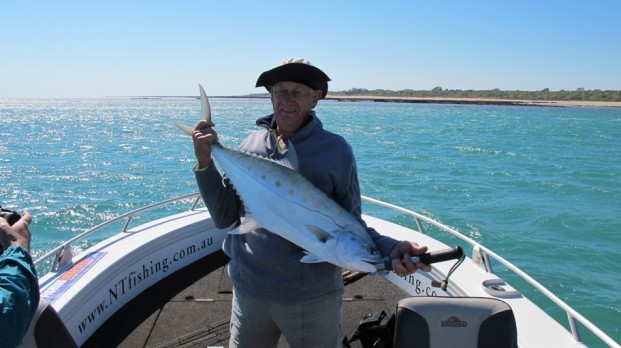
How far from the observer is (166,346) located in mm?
3615

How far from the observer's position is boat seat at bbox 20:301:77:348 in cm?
192

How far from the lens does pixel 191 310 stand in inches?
165

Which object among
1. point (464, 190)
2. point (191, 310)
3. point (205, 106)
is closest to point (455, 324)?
point (205, 106)

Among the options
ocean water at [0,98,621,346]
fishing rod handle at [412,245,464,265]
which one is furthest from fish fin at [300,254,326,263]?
ocean water at [0,98,621,346]

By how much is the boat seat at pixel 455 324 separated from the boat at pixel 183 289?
0.53 m

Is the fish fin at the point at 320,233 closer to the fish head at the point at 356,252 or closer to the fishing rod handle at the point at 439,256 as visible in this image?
the fish head at the point at 356,252

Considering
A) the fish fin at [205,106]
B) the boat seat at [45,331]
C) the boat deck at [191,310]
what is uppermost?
the fish fin at [205,106]

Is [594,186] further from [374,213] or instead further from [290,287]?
[290,287]

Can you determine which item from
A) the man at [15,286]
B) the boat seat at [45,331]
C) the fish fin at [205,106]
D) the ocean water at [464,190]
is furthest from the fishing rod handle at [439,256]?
the ocean water at [464,190]

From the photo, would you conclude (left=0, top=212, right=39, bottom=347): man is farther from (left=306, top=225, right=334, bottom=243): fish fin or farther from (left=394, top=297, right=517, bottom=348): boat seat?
(left=394, top=297, right=517, bottom=348): boat seat

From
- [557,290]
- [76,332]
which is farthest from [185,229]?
[557,290]

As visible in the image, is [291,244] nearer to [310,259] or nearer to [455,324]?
[310,259]

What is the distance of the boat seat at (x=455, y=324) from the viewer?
2.30m

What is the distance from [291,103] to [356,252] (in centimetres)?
79
